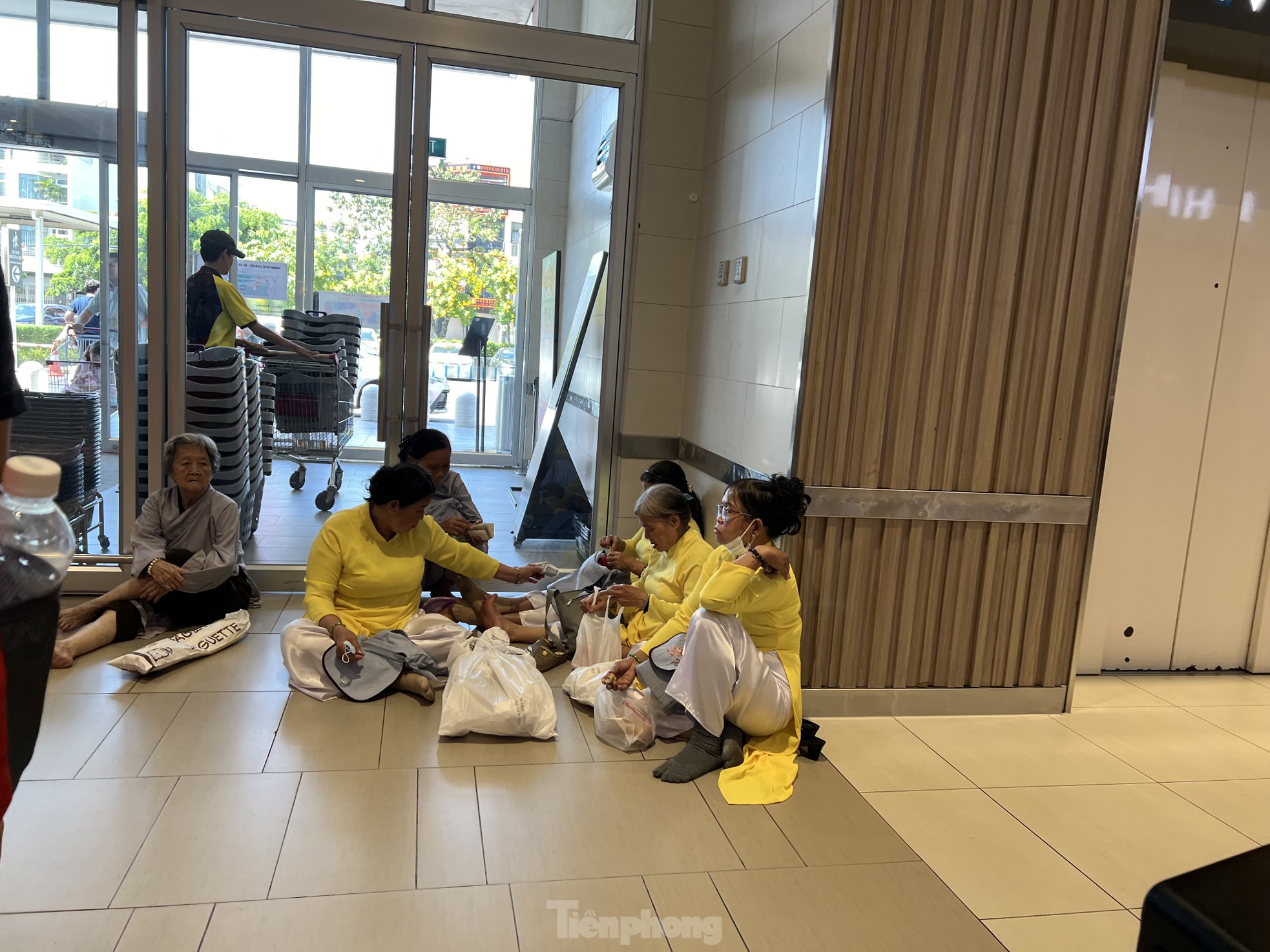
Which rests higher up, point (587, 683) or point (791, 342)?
point (791, 342)

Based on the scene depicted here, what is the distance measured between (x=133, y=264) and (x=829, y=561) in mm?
3467

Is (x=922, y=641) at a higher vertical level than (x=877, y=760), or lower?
higher

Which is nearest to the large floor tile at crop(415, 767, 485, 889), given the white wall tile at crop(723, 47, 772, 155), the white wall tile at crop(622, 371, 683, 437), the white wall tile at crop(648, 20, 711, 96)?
the white wall tile at crop(622, 371, 683, 437)

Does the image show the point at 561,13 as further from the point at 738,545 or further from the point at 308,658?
the point at 308,658

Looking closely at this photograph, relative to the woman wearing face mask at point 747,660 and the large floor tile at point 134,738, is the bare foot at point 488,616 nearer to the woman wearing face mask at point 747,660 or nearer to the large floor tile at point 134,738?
the woman wearing face mask at point 747,660

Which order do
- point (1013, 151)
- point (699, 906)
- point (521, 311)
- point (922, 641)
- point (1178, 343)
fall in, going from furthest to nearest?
point (521, 311)
point (1178, 343)
point (922, 641)
point (1013, 151)
point (699, 906)

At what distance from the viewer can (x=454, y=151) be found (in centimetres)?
446

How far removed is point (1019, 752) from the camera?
3.27m

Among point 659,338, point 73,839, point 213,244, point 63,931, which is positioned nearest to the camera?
point 63,931

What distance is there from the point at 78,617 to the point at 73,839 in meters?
1.67

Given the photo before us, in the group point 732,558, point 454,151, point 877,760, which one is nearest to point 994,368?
point 732,558

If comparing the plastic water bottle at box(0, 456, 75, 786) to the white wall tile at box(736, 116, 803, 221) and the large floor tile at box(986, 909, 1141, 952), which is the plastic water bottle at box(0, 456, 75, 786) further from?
the white wall tile at box(736, 116, 803, 221)

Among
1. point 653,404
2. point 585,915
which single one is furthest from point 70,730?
point 653,404

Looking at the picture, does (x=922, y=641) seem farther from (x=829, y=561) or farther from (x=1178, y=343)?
(x=1178, y=343)
